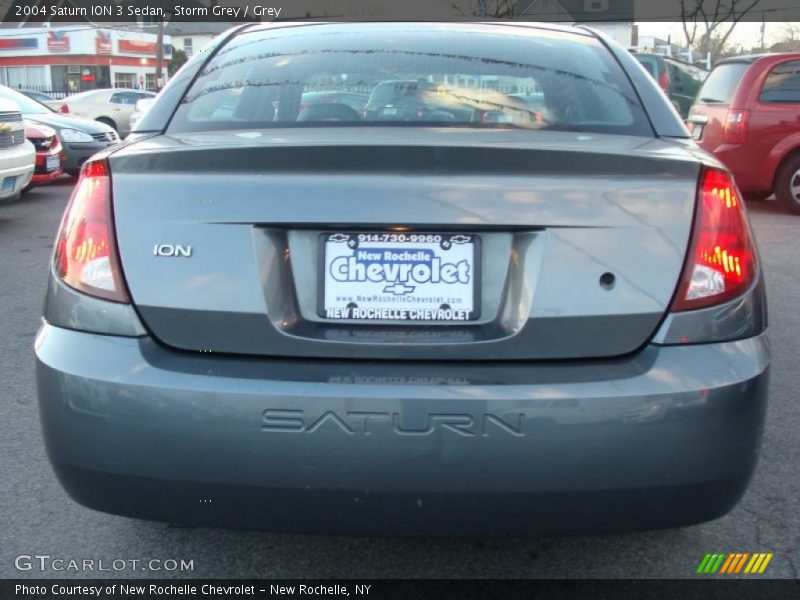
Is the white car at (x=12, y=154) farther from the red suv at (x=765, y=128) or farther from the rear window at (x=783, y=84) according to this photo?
the rear window at (x=783, y=84)

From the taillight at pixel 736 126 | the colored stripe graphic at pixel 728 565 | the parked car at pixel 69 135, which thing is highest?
the colored stripe graphic at pixel 728 565

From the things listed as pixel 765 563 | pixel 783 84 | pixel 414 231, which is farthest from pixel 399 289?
pixel 783 84

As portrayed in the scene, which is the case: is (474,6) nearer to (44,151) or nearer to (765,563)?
(44,151)

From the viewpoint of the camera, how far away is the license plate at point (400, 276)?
2.04 metres

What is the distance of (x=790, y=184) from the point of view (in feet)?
30.3

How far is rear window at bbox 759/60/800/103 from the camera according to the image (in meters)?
9.17

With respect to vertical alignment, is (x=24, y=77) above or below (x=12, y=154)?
below

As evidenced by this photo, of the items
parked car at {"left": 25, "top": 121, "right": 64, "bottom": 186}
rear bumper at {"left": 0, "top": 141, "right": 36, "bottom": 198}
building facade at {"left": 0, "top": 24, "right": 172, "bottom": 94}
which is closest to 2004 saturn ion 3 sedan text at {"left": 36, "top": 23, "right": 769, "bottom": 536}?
rear bumper at {"left": 0, "top": 141, "right": 36, "bottom": 198}

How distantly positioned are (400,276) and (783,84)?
27.6ft

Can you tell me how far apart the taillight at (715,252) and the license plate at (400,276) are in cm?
50

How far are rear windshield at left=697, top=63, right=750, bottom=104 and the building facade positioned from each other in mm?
44548

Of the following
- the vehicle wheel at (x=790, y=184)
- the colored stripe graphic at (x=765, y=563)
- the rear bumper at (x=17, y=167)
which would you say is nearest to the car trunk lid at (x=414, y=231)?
the colored stripe graphic at (x=765, y=563)

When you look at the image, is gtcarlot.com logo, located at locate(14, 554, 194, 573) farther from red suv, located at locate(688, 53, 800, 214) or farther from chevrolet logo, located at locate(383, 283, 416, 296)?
red suv, located at locate(688, 53, 800, 214)

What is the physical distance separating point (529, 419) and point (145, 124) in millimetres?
1485
